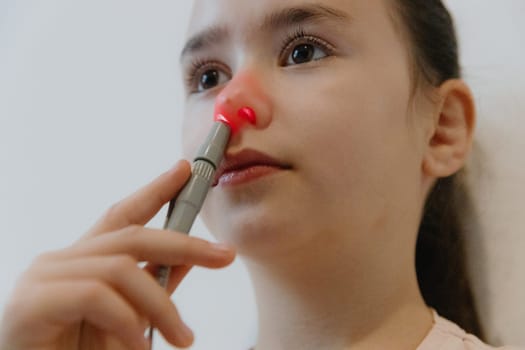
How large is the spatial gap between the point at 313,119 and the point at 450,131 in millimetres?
279

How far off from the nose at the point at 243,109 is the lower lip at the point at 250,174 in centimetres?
5

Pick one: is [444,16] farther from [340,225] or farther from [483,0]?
[340,225]

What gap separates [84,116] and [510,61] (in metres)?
0.86

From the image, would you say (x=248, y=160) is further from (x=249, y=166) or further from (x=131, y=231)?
(x=131, y=231)

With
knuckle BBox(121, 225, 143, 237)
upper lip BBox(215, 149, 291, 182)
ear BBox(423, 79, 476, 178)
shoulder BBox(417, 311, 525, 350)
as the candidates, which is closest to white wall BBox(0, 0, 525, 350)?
ear BBox(423, 79, 476, 178)

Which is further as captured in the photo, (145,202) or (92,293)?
(145,202)

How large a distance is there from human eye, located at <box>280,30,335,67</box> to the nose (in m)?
0.09

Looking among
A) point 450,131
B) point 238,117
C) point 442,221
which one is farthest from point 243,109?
point 442,221

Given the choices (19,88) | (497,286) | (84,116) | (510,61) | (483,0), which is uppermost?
(19,88)

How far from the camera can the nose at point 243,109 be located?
24.7 inches

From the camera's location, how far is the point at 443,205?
92cm

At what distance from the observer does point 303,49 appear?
0.71 meters

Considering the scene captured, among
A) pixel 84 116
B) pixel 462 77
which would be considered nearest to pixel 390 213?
pixel 462 77

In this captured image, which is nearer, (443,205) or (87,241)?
(87,241)
